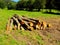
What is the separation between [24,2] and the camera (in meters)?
65.6

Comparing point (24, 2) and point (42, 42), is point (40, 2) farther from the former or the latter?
point (42, 42)

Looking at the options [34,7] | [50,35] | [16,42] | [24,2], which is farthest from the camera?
[24,2]

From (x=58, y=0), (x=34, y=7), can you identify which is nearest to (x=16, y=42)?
(x=58, y=0)

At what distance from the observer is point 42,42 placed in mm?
10406

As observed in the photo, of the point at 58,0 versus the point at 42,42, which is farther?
the point at 58,0

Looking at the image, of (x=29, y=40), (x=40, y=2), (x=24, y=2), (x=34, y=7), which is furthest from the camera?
(x=24, y=2)

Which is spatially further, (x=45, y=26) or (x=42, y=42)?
(x=45, y=26)

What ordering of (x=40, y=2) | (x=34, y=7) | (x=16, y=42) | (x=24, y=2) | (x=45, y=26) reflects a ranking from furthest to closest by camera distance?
1. (x=24, y=2)
2. (x=34, y=7)
3. (x=40, y=2)
4. (x=45, y=26)
5. (x=16, y=42)

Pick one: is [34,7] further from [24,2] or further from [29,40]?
[29,40]

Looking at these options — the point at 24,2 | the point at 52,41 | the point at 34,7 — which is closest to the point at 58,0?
the point at 34,7

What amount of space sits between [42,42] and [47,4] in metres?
44.2

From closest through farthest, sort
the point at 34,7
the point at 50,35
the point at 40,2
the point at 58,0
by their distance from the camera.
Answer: the point at 50,35 < the point at 58,0 < the point at 40,2 < the point at 34,7

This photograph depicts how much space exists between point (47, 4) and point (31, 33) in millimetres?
42549

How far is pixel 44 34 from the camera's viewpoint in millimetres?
12281
